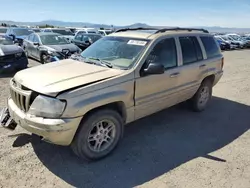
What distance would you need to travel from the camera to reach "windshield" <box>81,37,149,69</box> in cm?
394

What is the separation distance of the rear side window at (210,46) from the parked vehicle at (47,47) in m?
6.02

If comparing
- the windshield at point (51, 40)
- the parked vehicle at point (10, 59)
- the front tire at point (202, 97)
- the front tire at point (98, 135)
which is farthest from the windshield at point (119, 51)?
the windshield at point (51, 40)

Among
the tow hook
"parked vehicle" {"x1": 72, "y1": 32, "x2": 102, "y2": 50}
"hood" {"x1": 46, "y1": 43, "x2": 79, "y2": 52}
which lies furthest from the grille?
"parked vehicle" {"x1": 72, "y1": 32, "x2": 102, "y2": 50}

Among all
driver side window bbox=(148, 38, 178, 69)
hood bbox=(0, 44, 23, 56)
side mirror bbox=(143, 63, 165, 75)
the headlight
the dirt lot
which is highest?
driver side window bbox=(148, 38, 178, 69)

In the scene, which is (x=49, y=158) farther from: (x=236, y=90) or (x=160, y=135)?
(x=236, y=90)

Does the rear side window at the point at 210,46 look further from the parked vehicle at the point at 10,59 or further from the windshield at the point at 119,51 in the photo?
the parked vehicle at the point at 10,59

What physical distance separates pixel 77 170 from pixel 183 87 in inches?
105

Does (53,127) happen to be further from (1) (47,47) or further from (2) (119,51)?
(1) (47,47)

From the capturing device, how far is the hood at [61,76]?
3.12 meters

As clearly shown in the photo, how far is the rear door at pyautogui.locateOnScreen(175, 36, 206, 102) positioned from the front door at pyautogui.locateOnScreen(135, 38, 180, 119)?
21 centimetres

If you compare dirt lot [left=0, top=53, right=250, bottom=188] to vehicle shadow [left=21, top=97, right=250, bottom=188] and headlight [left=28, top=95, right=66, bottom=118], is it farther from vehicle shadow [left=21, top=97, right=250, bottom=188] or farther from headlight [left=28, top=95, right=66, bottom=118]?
headlight [left=28, top=95, right=66, bottom=118]

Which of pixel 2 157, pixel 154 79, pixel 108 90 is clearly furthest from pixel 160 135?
pixel 2 157

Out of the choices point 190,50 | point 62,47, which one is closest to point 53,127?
point 190,50

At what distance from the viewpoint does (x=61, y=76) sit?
344 centimetres
